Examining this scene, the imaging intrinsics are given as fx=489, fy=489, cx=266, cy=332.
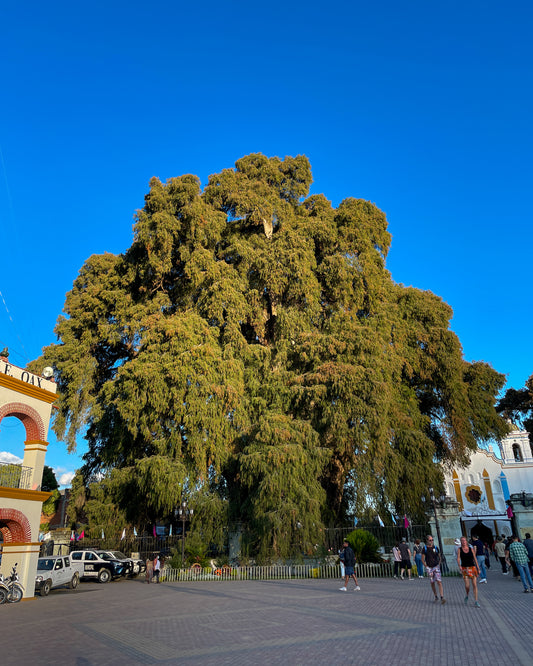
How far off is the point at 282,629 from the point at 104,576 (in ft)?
57.3

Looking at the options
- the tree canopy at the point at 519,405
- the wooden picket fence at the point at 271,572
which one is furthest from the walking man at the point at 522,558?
the tree canopy at the point at 519,405

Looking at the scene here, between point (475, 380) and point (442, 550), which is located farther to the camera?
point (475, 380)

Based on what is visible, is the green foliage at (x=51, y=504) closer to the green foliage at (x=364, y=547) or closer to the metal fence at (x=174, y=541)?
the metal fence at (x=174, y=541)

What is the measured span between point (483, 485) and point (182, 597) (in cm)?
3813

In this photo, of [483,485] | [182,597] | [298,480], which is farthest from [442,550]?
[483,485]

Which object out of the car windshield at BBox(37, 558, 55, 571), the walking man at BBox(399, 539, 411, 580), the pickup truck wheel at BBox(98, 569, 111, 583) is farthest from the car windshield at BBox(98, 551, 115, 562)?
the walking man at BBox(399, 539, 411, 580)

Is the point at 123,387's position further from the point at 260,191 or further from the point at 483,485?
the point at 483,485

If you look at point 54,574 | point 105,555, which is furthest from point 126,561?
point 54,574

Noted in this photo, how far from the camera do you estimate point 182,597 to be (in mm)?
15047

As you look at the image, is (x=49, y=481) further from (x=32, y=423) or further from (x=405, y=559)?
(x=405, y=559)

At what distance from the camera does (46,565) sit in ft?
64.0

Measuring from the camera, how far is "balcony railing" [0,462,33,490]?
1689 cm

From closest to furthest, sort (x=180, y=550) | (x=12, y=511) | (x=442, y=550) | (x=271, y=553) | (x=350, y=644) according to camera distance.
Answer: (x=350, y=644) < (x=12, y=511) < (x=442, y=550) < (x=271, y=553) < (x=180, y=550)

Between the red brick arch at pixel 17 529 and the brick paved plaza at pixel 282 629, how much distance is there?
2727 millimetres
